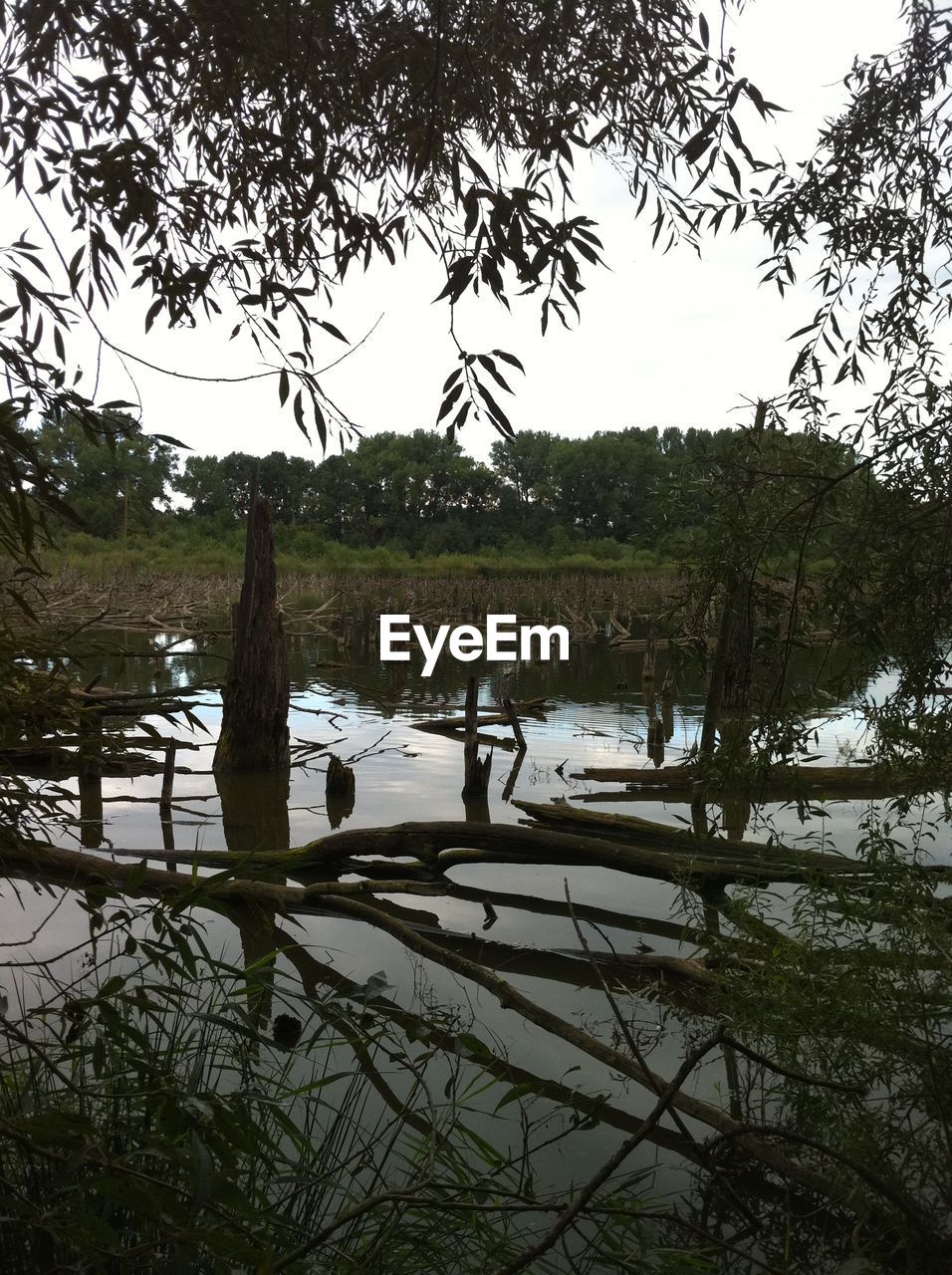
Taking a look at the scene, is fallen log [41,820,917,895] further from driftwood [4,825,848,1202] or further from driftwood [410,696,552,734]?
driftwood [410,696,552,734]

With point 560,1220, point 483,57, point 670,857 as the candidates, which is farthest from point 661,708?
point 560,1220

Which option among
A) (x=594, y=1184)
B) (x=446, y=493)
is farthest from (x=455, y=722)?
(x=446, y=493)

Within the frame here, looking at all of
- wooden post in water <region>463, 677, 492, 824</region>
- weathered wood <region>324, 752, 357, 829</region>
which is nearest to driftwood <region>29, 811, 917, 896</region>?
weathered wood <region>324, 752, 357, 829</region>

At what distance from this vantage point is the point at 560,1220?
184 centimetres

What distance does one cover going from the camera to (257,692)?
11.8m

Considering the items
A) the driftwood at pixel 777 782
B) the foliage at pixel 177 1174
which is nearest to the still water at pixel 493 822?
the driftwood at pixel 777 782

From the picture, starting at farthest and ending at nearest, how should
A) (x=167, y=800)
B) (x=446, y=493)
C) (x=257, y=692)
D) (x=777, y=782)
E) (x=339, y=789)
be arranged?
(x=446, y=493) < (x=257, y=692) < (x=339, y=789) < (x=167, y=800) < (x=777, y=782)

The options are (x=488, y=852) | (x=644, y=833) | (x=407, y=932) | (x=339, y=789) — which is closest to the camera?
(x=407, y=932)

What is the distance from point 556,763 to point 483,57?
1010cm

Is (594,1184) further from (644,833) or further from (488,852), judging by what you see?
(644,833)

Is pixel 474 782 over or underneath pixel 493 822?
over

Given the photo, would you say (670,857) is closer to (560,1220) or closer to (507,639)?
(560,1220)

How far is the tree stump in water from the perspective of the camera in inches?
462

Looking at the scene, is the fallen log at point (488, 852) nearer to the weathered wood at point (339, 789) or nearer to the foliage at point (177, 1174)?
the weathered wood at point (339, 789)
